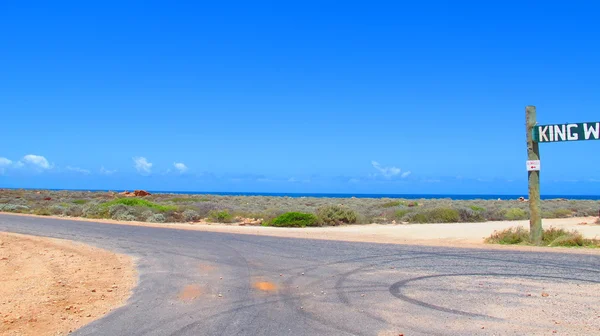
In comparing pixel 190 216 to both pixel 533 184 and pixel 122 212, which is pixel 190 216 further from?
pixel 533 184

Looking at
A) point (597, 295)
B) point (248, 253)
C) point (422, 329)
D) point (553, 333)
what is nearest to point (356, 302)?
point (422, 329)

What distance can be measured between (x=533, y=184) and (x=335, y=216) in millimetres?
15269

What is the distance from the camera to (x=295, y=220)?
29734 mm

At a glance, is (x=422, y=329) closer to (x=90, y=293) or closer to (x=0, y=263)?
(x=90, y=293)

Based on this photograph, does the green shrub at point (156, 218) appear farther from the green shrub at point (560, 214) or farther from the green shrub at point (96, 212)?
the green shrub at point (560, 214)

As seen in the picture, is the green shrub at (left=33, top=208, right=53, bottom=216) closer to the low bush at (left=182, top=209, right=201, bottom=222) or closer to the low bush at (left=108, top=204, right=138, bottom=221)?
the low bush at (left=108, top=204, right=138, bottom=221)

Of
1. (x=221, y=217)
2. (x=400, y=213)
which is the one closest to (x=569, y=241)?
(x=400, y=213)

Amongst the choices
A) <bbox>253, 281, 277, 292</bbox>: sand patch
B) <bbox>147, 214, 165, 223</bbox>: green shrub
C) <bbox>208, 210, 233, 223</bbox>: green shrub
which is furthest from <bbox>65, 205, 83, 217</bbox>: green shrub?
<bbox>253, 281, 277, 292</bbox>: sand patch

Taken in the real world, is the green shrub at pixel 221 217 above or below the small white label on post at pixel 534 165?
below

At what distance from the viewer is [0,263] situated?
48.0 feet

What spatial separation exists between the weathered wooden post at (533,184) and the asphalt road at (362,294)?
263 centimetres

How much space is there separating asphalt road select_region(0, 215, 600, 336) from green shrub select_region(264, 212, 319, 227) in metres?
13.6

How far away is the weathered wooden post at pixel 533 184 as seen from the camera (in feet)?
54.8

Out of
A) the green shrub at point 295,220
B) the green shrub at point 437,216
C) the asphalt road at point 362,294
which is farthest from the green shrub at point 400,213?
the asphalt road at point 362,294
